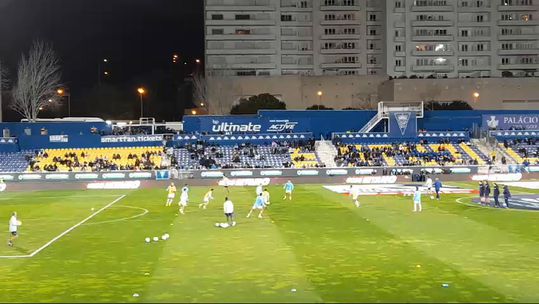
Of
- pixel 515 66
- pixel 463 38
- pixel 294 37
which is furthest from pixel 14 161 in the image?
pixel 515 66

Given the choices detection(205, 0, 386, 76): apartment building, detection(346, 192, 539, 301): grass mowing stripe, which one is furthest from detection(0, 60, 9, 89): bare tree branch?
detection(346, 192, 539, 301): grass mowing stripe

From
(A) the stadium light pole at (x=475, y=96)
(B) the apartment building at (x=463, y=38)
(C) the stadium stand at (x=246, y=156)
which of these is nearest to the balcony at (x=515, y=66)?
(B) the apartment building at (x=463, y=38)

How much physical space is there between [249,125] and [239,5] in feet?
167

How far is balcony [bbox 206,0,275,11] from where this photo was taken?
120 meters

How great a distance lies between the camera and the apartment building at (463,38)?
403ft

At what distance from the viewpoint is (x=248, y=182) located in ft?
191

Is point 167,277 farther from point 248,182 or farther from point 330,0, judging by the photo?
point 330,0

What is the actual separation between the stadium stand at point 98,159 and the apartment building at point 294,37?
50781mm

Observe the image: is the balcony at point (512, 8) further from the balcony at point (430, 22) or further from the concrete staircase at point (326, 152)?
the concrete staircase at point (326, 152)

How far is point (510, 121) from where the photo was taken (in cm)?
7981

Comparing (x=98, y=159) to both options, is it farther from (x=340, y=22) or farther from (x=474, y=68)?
(x=474, y=68)

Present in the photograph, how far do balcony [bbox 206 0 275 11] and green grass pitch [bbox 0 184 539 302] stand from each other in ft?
288

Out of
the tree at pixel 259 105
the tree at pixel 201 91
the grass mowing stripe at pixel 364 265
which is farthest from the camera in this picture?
the tree at pixel 201 91

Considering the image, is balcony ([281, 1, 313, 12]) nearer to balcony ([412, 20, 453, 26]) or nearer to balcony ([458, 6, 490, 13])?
balcony ([412, 20, 453, 26])
